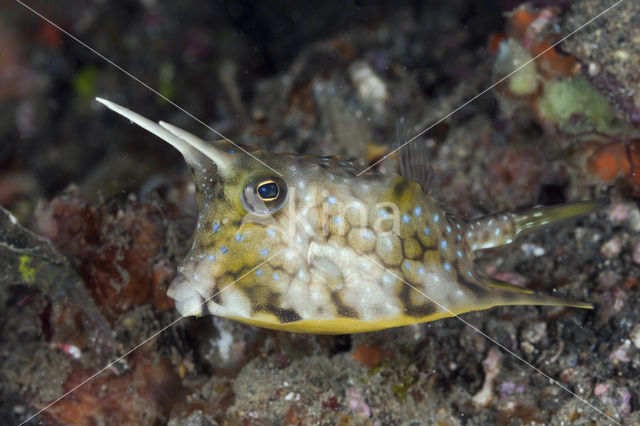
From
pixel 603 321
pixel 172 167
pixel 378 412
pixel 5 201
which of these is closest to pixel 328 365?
pixel 378 412

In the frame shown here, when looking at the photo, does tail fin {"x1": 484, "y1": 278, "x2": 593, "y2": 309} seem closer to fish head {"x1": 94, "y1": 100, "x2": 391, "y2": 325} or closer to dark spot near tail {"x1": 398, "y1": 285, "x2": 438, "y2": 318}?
dark spot near tail {"x1": 398, "y1": 285, "x2": 438, "y2": 318}

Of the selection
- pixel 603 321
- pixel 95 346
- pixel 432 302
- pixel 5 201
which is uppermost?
pixel 432 302

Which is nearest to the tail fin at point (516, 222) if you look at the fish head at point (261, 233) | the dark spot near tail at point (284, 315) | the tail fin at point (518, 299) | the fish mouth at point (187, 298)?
the tail fin at point (518, 299)

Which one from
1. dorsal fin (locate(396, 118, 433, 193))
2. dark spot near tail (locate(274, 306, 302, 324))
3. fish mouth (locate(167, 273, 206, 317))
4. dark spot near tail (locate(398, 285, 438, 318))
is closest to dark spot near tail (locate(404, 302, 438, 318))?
dark spot near tail (locate(398, 285, 438, 318))

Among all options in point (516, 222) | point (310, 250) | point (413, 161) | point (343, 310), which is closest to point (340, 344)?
point (343, 310)

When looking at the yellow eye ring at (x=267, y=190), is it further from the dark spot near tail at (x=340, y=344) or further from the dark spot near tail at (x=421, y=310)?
the dark spot near tail at (x=340, y=344)

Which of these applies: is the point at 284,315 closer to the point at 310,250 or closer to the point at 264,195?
the point at 310,250

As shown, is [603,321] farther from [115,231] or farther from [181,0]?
[181,0]
